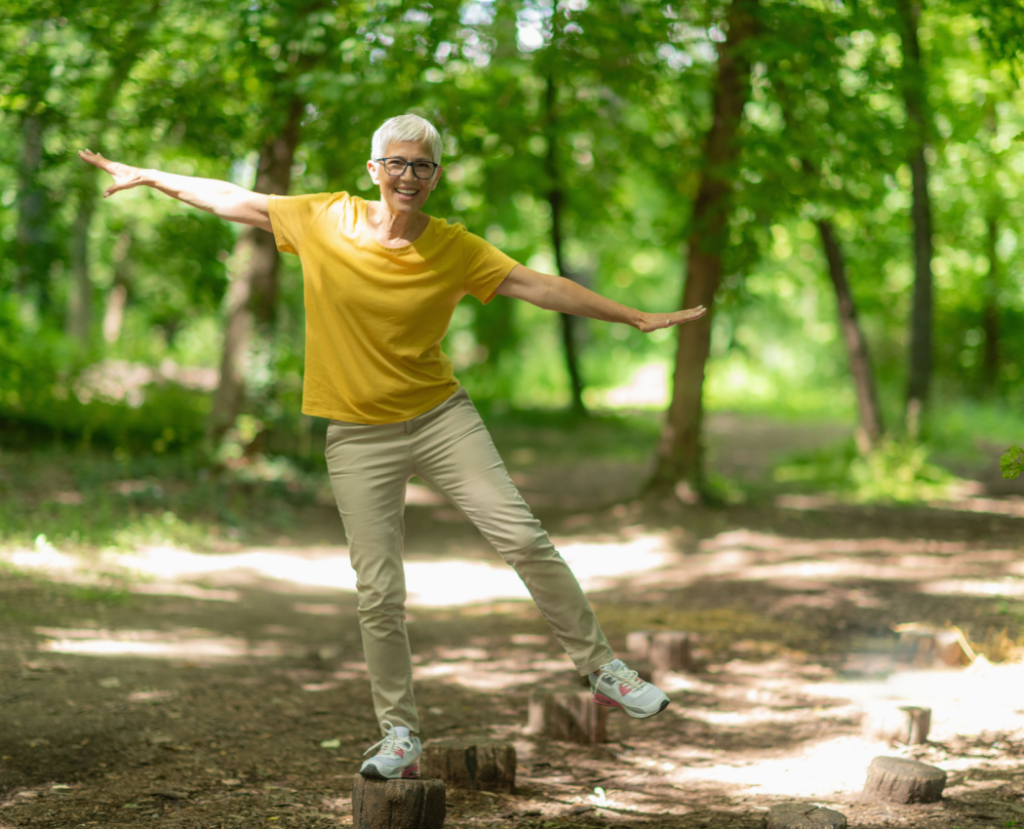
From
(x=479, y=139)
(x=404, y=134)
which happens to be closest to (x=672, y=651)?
(x=404, y=134)

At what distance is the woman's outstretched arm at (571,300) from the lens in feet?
11.7

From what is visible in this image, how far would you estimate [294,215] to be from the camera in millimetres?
3570

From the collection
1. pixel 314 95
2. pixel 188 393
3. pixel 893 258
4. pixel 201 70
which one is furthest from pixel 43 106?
pixel 893 258

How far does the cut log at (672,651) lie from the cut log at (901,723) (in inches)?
55.5

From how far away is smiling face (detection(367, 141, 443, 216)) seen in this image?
3.42 meters

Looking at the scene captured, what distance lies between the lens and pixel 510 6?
802 centimetres

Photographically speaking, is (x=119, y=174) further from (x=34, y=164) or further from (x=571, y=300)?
(x=34, y=164)

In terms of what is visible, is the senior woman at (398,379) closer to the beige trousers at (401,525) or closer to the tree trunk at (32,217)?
the beige trousers at (401,525)

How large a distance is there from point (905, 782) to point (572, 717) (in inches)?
61.3

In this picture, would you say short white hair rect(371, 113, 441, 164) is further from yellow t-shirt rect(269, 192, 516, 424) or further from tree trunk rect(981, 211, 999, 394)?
tree trunk rect(981, 211, 999, 394)

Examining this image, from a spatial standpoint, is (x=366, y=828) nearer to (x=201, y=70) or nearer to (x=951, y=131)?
(x=201, y=70)

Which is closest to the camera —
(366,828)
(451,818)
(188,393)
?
(366,828)

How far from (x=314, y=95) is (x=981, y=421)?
14.2 metres

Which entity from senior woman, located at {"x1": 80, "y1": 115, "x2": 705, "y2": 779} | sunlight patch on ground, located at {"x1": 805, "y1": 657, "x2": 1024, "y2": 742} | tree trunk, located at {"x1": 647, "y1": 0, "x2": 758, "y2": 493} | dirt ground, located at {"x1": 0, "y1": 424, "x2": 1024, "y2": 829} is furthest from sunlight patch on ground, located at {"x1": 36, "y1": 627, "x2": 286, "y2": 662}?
tree trunk, located at {"x1": 647, "y1": 0, "x2": 758, "y2": 493}
